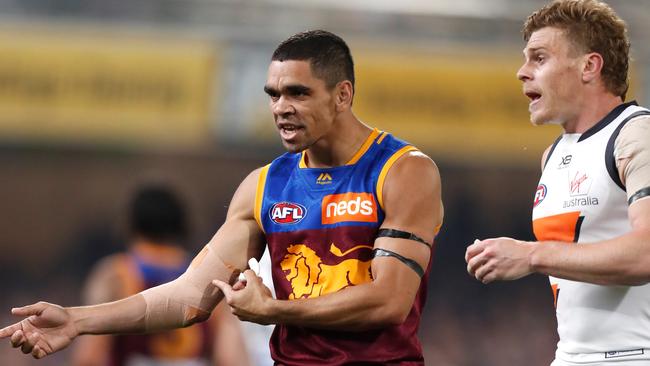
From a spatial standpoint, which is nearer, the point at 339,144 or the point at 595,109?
the point at 595,109

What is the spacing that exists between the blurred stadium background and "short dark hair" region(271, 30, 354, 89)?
7754 mm

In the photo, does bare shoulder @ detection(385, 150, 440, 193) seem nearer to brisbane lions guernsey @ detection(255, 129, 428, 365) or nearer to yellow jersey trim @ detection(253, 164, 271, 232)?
brisbane lions guernsey @ detection(255, 129, 428, 365)

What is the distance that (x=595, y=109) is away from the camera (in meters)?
4.48

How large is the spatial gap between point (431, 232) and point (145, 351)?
2775mm

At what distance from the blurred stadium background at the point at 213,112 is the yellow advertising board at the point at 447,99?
17mm

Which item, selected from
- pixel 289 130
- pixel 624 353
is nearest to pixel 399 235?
pixel 289 130

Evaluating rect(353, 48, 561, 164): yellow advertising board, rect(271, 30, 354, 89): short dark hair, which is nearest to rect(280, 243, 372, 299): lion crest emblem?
rect(271, 30, 354, 89): short dark hair

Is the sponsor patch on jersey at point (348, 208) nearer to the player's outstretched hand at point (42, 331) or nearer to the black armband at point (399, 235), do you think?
the black armband at point (399, 235)

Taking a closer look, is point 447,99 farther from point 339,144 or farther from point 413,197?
point 413,197

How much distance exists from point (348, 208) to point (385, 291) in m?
0.42

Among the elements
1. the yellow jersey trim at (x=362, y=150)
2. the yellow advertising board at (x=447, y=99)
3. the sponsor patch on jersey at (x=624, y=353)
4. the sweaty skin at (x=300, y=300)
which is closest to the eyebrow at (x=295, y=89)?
the sweaty skin at (x=300, y=300)

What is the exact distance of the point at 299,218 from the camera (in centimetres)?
465

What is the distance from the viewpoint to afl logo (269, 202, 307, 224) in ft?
15.3

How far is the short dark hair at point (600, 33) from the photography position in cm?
447
